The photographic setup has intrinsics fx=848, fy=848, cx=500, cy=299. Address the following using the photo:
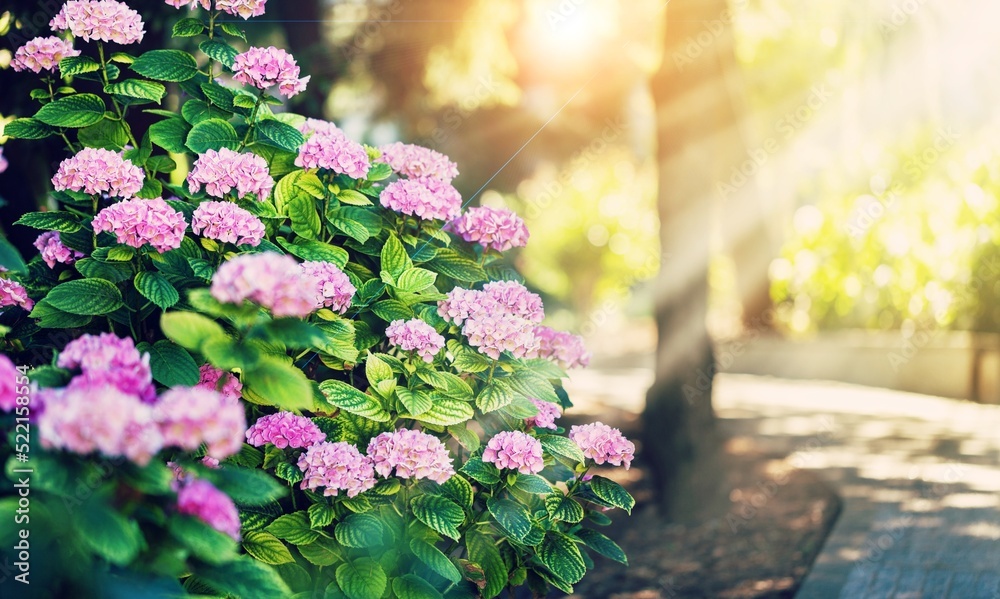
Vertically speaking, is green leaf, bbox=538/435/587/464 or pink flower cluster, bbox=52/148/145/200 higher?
pink flower cluster, bbox=52/148/145/200

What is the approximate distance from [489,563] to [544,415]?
471mm

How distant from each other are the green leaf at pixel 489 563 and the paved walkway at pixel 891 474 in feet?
6.84

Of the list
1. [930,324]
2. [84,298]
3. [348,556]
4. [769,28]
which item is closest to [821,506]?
[348,556]

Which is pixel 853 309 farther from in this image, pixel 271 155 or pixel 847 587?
pixel 271 155

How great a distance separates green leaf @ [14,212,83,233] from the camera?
8.40 feet

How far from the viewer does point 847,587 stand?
13.2ft

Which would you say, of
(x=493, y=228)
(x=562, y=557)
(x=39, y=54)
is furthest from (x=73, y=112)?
(x=562, y=557)

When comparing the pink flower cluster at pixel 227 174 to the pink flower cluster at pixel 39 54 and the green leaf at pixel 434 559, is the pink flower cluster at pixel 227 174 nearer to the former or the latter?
the pink flower cluster at pixel 39 54

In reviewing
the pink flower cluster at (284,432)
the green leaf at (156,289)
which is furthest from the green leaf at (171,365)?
the pink flower cluster at (284,432)

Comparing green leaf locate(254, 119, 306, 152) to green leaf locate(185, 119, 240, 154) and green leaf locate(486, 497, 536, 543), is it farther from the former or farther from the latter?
green leaf locate(486, 497, 536, 543)

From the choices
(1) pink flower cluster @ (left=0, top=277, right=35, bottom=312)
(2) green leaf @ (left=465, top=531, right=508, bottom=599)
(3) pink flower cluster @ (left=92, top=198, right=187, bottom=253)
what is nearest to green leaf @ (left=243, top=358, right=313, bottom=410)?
(3) pink flower cluster @ (left=92, top=198, right=187, bottom=253)

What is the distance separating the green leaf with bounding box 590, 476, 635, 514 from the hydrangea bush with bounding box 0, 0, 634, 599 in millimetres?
15

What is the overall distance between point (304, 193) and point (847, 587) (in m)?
3.14

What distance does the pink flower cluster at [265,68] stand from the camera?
8.50 ft
